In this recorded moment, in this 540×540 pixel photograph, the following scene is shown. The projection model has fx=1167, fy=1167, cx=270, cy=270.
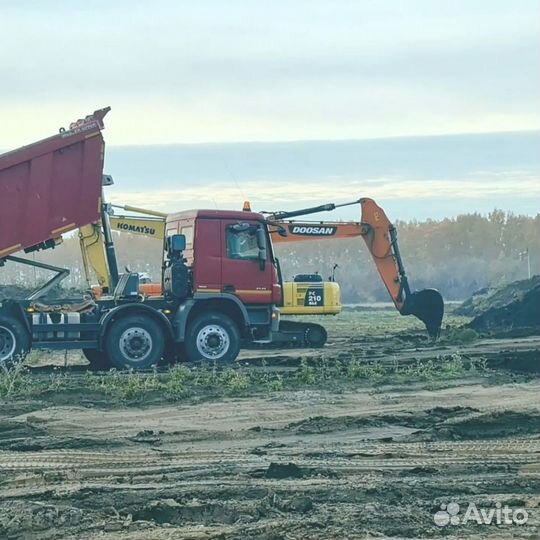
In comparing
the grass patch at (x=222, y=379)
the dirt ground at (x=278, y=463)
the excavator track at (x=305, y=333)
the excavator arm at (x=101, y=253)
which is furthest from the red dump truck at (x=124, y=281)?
the dirt ground at (x=278, y=463)

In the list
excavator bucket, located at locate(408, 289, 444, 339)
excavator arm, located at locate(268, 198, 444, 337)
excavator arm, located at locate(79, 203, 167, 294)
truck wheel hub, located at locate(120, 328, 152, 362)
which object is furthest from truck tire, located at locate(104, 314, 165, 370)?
excavator bucket, located at locate(408, 289, 444, 339)

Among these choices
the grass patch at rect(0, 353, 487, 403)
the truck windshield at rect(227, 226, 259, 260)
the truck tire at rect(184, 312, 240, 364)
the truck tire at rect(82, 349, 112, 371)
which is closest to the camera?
the grass patch at rect(0, 353, 487, 403)

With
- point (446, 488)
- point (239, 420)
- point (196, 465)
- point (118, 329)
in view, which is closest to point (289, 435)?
point (239, 420)

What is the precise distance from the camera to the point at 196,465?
10.1 m

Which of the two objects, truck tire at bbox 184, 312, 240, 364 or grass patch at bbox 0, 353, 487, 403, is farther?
truck tire at bbox 184, 312, 240, 364

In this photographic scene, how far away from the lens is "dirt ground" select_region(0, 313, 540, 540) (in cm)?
793

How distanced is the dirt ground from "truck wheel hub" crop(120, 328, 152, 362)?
3689 mm

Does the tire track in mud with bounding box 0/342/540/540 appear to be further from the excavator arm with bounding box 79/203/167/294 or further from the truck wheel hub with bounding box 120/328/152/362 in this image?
the excavator arm with bounding box 79/203/167/294

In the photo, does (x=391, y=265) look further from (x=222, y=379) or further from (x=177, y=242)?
(x=222, y=379)

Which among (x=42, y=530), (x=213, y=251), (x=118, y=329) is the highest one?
(x=213, y=251)

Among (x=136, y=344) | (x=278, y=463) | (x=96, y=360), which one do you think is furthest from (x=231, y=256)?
(x=278, y=463)

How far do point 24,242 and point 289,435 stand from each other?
31.3 ft

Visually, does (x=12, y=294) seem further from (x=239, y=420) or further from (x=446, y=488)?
(x=446, y=488)

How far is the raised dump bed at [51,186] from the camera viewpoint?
20.0 metres
